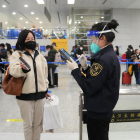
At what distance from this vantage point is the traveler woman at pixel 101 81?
1419mm

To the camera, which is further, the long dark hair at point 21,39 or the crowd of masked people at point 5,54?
the crowd of masked people at point 5,54

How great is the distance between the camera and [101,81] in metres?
1.41

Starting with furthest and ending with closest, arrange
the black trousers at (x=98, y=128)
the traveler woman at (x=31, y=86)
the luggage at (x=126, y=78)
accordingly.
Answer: the luggage at (x=126, y=78), the traveler woman at (x=31, y=86), the black trousers at (x=98, y=128)

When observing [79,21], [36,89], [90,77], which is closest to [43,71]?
[36,89]

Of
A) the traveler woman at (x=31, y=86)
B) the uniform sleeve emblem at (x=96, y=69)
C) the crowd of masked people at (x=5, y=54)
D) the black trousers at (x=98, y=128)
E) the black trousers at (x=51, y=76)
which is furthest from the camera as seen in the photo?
the crowd of masked people at (x=5, y=54)

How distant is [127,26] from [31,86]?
16.6 meters

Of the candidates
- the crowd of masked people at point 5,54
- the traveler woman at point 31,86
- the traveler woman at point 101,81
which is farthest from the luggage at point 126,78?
the traveler woman at point 101,81

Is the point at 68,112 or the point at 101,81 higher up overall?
the point at 101,81

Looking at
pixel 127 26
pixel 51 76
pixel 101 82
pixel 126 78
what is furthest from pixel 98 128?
pixel 127 26

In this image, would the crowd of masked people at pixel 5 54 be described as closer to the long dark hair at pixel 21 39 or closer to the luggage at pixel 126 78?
the luggage at pixel 126 78

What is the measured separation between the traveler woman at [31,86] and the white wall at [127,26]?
15.7 m

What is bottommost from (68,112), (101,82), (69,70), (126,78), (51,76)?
(68,112)

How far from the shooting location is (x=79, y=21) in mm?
17422

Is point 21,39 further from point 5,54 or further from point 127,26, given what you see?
point 127,26
